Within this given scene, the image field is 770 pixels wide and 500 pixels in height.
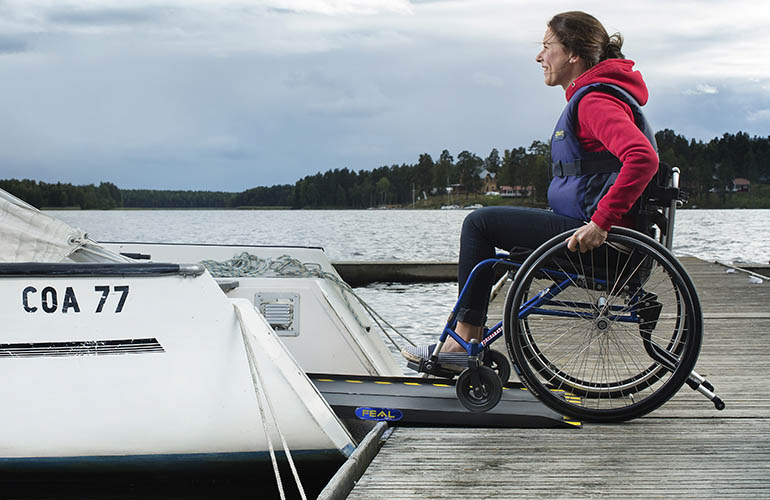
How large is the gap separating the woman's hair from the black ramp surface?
1.39 meters

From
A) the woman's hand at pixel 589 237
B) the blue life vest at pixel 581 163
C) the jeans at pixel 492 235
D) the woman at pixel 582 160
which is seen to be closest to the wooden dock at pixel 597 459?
the woman at pixel 582 160

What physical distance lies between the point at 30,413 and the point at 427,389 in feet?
5.32

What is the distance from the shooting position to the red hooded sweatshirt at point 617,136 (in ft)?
8.67

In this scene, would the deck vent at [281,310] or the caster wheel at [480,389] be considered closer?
the caster wheel at [480,389]

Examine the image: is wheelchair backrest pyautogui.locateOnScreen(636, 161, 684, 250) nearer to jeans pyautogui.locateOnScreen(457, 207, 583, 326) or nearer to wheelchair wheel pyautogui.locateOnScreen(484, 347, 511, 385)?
jeans pyautogui.locateOnScreen(457, 207, 583, 326)

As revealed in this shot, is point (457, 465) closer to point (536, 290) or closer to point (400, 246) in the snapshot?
point (536, 290)

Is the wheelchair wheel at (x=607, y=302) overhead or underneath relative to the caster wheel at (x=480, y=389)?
overhead

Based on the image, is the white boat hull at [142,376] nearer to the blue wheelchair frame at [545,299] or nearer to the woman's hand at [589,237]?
the blue wheelchair frame at [545,299]

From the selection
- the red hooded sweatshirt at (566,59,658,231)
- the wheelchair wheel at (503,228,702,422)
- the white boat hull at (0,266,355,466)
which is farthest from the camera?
the white boat hull at (0,266,355,466)

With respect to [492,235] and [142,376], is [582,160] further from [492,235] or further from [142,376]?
[142,376]

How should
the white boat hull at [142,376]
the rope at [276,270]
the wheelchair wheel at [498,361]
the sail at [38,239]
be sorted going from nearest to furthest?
the white boat hull at [142,376] < the wheelchair wheel at [498,361] < the sail at [38,239] < the rope at [276,270]

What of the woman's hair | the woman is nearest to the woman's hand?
the woman

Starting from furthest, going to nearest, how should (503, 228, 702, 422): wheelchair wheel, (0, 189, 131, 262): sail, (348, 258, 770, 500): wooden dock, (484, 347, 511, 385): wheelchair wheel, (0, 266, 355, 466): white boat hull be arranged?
(0, 189, 131, 262): sail
(484, 347, 511, 385): wheelchair wheel
(0, 266, 355, 466): white boat hull
(503, 228, 702, 422): wheelchair wheel
(348, 258, 770, 500): wooden dock

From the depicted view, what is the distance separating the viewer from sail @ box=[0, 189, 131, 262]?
3.40m
